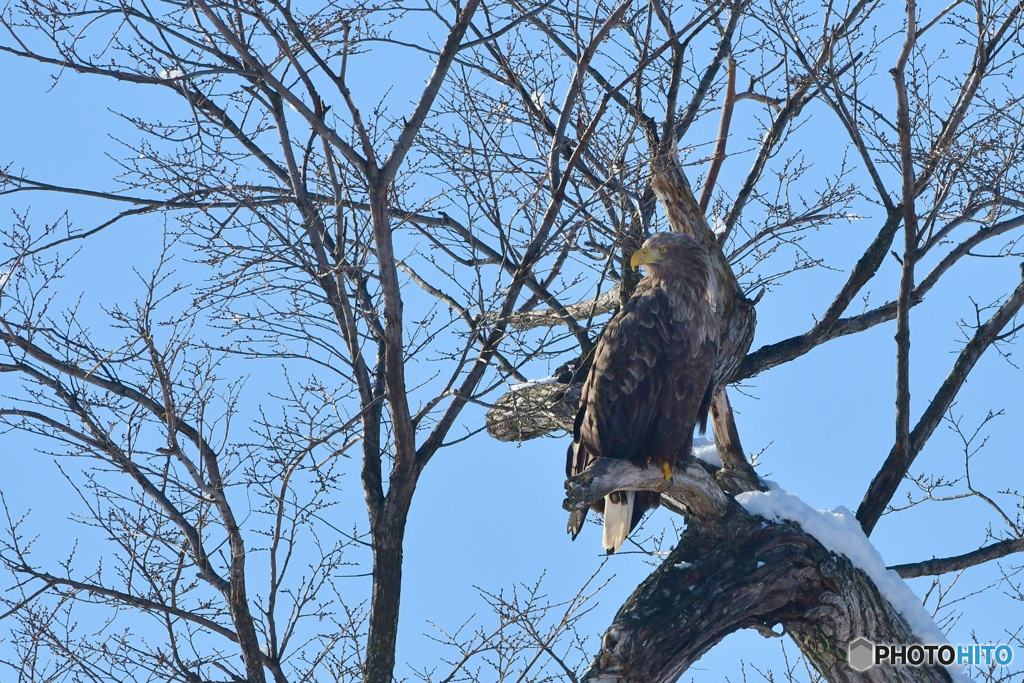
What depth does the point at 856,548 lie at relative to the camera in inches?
219

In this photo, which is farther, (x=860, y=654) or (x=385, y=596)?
(x=385, y=596)

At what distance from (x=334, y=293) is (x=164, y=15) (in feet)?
5.47

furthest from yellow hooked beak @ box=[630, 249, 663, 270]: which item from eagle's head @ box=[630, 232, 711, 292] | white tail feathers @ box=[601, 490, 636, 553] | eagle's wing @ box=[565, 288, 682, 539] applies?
white tail feathers @ box=[601, 490, 636, 553]

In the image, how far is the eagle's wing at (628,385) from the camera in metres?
5.55

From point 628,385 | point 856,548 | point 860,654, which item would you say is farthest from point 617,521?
point 860,654

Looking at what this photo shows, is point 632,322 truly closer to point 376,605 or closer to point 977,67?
point 376,605

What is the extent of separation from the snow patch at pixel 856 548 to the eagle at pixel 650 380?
0.58 metres

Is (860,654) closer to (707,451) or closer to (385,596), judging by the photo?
(707,451)

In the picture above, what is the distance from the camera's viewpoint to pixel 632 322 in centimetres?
571

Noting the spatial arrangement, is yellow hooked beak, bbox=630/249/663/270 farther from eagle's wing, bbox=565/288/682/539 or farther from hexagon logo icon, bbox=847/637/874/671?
hexagon logo icon, bbox=847/637/874/671

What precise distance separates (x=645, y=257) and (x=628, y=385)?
2.73ft

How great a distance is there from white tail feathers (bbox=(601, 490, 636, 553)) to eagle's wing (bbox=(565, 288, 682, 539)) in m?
0.19

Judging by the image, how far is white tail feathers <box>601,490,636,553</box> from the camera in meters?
5.88

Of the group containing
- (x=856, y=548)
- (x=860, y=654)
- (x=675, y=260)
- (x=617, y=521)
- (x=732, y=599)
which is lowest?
(x=860, y=654)
